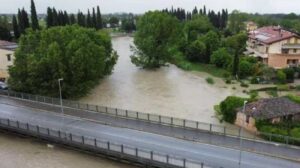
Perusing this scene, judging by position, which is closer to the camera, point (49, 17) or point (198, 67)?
point (198, 67)

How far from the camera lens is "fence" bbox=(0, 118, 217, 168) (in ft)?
79.9

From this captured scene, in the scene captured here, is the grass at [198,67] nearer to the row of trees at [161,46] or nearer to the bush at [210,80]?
the row of trees at [161,46]

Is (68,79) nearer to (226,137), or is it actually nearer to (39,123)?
(39,123)

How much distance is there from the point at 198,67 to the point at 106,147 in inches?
1845

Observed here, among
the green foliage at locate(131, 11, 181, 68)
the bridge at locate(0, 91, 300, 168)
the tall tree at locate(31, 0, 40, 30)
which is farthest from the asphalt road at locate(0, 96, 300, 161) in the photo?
the tall tree at locate(31, 0, 40, 30)

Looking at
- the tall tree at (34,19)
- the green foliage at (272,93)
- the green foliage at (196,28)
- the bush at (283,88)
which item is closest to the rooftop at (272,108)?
the green foliage at (272,93)

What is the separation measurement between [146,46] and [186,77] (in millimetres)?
10038

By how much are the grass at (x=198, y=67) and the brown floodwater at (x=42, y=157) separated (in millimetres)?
38312

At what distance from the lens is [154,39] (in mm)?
66438

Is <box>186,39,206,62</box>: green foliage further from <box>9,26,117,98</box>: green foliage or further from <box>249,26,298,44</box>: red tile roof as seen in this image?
<box>9,26,117,98</box>: green foliage

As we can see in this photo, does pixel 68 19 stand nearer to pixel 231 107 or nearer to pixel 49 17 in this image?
pixel 49 17

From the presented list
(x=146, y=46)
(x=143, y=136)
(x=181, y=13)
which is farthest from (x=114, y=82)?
(x=181, y=13)

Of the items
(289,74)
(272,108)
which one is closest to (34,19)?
(289,74)

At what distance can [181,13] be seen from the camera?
149875 millimetres
